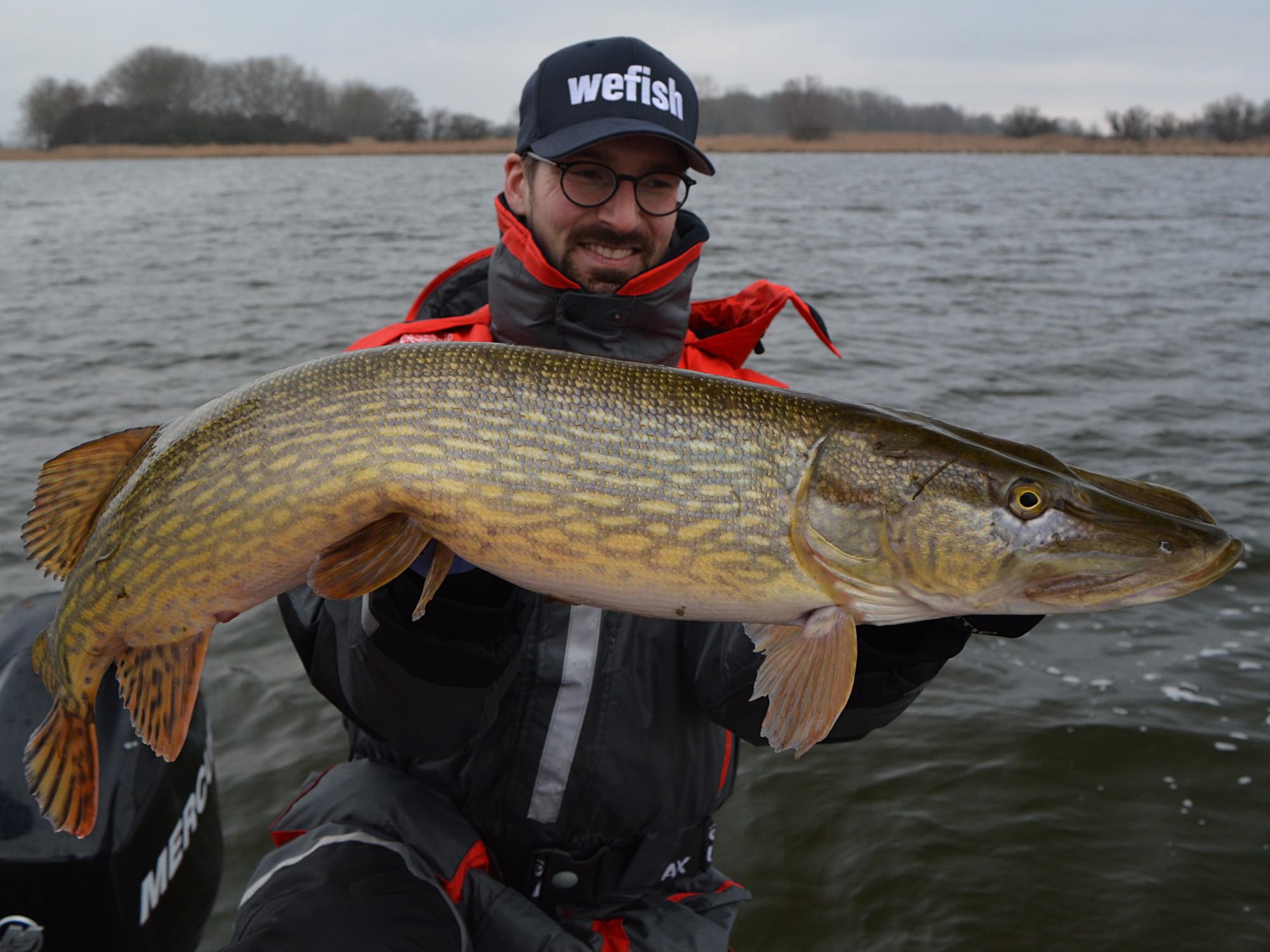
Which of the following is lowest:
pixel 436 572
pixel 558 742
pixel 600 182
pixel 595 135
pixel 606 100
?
pixel 558 742

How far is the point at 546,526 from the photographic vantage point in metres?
1.58

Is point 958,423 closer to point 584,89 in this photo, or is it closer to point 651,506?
point 584,89

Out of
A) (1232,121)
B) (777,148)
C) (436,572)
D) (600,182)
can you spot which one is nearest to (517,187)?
(600,182)

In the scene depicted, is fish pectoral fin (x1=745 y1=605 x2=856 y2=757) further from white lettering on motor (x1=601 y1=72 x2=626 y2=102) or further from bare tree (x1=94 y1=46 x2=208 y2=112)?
bare tree (x1=94 y1=46 x2=208 y2=112)

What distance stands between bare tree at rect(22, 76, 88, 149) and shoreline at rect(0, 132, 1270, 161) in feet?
10.3

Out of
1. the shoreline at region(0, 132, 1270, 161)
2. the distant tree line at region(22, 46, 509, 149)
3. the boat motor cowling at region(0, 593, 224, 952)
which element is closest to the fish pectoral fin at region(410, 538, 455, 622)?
the boat motor cowling at region(0, 593, 224, 952)

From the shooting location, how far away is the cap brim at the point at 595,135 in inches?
92.0

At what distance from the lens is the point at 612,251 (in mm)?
2557

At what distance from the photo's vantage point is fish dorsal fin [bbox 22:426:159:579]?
1.81m

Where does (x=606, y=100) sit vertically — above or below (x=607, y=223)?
above

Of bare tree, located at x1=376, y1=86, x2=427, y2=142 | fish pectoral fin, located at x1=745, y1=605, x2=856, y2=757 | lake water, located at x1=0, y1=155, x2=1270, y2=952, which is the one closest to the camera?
fish pectoral fin, located at x1=745, y1=605, x2=856, y2=757

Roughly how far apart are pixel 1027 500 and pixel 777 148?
55137 millimetres

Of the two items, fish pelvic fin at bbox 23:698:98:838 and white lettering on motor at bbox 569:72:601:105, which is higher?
white lettering on motor at bbox 569:72:601:105

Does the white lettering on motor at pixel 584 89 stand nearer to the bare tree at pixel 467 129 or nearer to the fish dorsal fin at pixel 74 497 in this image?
the fish dorsal fin at pixel 74 497
